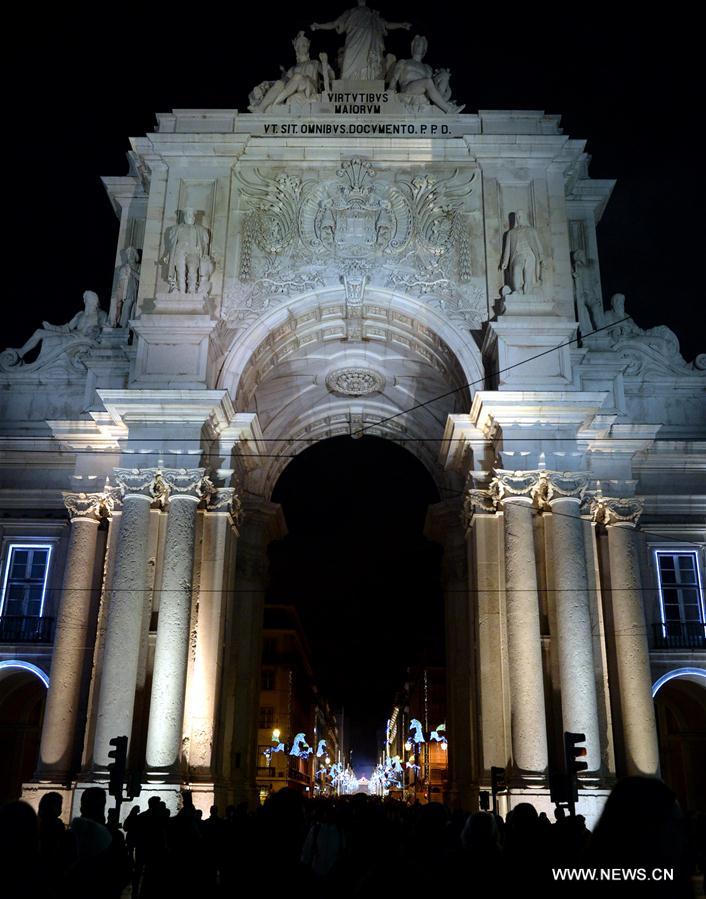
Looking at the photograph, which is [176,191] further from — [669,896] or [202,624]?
[669,896]

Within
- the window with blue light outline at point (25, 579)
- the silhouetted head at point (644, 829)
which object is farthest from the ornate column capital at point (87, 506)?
the silhouetted head at point (644, 829)

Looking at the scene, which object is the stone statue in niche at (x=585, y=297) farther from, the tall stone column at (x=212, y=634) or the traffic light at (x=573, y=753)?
the traffic light at (x=573, y=753)

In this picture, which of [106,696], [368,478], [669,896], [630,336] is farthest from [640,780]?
[368,478]

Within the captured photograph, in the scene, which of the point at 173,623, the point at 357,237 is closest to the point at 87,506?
the point at 173,623

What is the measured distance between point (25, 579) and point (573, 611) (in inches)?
645

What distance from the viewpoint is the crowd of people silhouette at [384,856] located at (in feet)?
12.1

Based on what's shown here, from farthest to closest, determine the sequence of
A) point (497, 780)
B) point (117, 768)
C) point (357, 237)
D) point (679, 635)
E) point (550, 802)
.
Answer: point (357, 237) → point (679, 635) → point (497, 780) → point (550, 802) → point (117, 768)

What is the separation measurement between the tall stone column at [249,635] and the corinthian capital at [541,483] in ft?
39.0

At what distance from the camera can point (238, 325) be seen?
88.8ft

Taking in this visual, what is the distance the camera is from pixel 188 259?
88.0 feet

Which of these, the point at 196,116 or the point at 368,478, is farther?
the point at 368,478

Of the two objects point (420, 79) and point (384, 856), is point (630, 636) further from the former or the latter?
point (384, 856)

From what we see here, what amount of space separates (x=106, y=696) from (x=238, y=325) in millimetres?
11421

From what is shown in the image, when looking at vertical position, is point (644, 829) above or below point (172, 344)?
below
